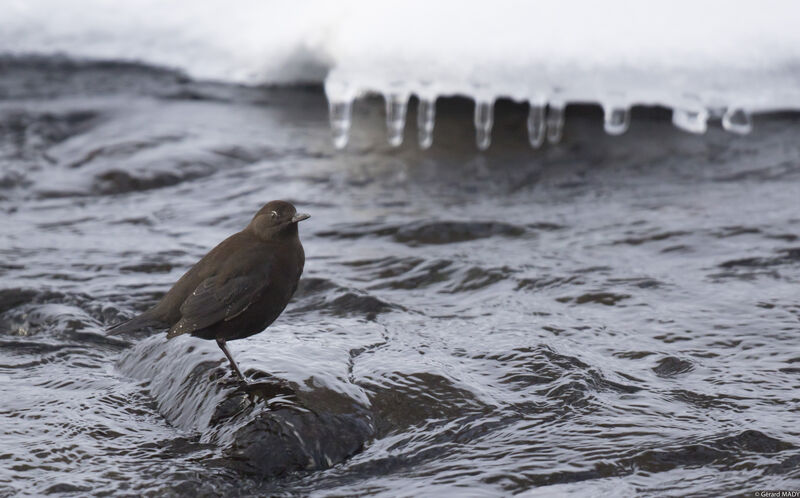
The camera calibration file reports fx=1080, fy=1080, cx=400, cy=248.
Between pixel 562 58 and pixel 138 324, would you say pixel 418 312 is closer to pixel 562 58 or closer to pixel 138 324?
pixel 138 324

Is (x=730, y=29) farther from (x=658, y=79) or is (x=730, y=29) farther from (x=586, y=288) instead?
(x=586, y=288)

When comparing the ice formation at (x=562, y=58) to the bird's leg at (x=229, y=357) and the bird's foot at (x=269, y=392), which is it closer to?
the bird's leg at (x=229, y=357)

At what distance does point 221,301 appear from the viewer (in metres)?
3.54

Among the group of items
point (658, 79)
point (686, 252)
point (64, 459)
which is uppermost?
point (658, 79)

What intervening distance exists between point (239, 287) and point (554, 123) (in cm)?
415

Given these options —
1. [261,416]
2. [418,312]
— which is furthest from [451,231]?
[261,416]

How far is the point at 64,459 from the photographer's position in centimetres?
327

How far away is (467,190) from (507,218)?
0.64m

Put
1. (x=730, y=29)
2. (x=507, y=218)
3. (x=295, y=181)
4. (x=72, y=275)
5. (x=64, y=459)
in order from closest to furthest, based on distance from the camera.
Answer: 1. (x=64, y=459)
2. (x=72, y=275)
3. (x=507, y=218)
4. (x=295, y=181)
5. (x=730, y=29)

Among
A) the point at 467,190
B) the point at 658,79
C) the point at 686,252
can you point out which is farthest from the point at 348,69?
the point at 686,252

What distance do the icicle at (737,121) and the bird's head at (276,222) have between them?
4.23 meters

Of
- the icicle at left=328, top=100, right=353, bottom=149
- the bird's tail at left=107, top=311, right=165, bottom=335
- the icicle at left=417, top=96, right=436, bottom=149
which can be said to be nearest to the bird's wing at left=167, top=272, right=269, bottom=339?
the bird's tail at left=107, top=311, right=165, bottom=335

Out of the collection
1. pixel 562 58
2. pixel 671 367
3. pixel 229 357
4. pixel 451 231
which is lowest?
pixel 671 367

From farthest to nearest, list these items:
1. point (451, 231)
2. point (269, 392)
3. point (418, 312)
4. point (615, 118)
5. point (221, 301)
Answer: point (615, 118), point (451, 231), point (418, 312), point (221, 301), point (269, 392)
